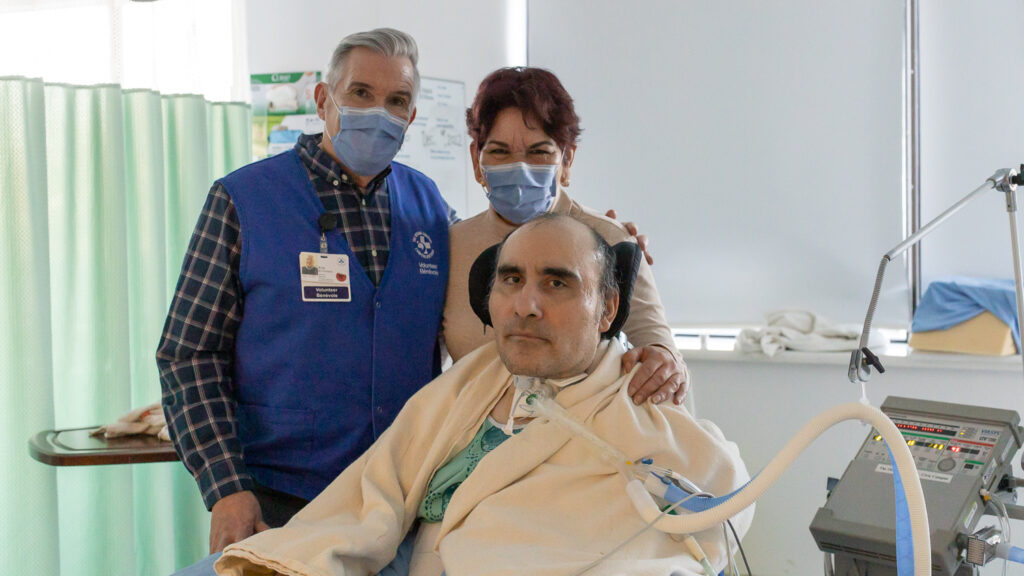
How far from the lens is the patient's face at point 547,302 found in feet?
5.50

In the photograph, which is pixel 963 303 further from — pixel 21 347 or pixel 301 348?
pixel 21 347

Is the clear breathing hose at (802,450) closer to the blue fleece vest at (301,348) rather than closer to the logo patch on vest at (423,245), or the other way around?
the blue fleece vest at (301,348)

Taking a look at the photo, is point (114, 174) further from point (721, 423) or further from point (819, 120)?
point (819, 120)

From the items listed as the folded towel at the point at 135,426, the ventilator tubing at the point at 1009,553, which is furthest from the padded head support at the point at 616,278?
the folded towel at the point at 135,426

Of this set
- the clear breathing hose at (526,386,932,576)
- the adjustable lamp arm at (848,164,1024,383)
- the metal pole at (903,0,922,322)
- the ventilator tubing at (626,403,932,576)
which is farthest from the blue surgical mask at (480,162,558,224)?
the metal pole at (903,0,922,322)

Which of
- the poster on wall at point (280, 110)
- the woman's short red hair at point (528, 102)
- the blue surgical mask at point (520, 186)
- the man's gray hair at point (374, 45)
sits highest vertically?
the poster on wall at point (280, 110)

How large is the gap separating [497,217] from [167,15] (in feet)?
5.68

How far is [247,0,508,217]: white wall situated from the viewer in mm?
3652

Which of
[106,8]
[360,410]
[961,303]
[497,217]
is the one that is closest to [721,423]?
[961,303]

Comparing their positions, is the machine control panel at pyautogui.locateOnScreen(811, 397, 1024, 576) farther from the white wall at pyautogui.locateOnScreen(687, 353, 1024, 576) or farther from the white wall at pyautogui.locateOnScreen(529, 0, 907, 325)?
the white wall at pyautogui.locateOnScreen(529, 0, 907, 325)

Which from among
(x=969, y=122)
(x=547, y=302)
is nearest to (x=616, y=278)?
(x=547, y=302)

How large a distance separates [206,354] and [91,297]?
51.9 inches

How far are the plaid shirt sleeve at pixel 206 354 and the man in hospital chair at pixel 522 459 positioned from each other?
244 mm

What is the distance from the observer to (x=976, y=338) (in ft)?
10.2
